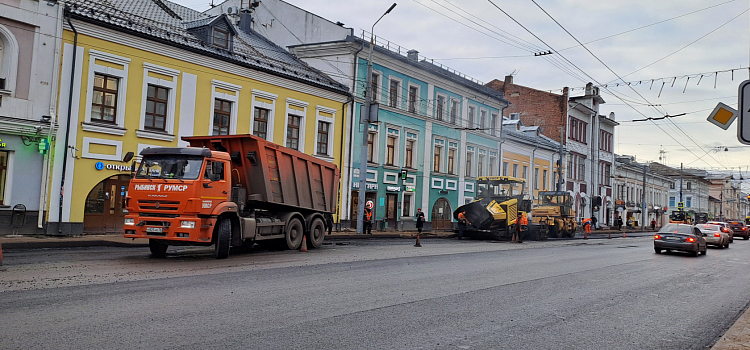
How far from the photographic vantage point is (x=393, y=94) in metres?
34.5

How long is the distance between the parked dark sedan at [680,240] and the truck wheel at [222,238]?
54.0ft

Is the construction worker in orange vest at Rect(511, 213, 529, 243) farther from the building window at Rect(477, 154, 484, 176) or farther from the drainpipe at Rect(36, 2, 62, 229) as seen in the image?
the drainpipe at Rect(36, 2, 62, 229)

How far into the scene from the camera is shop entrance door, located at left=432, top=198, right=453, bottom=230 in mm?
38500

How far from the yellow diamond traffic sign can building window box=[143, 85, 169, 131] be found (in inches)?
770

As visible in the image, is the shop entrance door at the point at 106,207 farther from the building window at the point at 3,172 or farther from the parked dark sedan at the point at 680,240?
the parked dark sedan at the point at 680,240

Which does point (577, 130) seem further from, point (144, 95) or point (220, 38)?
point (144, 95)

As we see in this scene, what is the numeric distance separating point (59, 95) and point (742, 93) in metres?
19.4

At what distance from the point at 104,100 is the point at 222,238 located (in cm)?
1022

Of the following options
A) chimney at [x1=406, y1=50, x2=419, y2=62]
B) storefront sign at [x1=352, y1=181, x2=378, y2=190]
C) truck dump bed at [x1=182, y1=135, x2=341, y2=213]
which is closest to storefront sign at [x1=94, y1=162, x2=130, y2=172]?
truck dump bed at [x1=182, y1=135, x2=341, y2=213]

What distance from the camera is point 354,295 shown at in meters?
9.03

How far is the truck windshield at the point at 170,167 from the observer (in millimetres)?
13688

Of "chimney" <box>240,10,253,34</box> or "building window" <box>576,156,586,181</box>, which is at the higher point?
"chimney" <box>240,10,253,34</box>

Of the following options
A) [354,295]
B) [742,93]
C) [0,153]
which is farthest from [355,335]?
[0,153]

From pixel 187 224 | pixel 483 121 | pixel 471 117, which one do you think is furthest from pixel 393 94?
pixel 187 224
